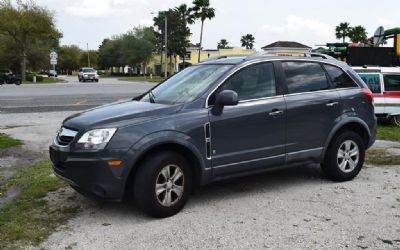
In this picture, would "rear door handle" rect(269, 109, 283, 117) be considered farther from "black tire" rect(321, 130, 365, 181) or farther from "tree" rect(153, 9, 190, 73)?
"tree" rect(153, 9, 190, 73)

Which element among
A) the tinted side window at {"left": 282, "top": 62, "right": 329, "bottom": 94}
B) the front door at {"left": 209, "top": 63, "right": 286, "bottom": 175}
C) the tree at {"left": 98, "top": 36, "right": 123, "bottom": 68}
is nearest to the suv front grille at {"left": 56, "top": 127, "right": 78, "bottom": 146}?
the front door at {"left": 209, "top": 63, "right": 286, "bottom": 175}

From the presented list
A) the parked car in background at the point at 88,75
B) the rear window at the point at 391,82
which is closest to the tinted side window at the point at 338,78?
the rear window at the point at 391,82

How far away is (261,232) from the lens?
15.0 ft

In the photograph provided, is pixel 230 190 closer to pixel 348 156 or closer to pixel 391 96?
pixel 348 156

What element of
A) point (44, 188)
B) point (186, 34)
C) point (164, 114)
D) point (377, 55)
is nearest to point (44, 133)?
point (44, 188)

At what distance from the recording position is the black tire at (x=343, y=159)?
632 centimetres

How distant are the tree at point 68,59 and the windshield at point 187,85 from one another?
113 m

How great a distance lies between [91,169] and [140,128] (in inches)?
25.1

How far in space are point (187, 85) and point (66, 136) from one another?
1.60 meters

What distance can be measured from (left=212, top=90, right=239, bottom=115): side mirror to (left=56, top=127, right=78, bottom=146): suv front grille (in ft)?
5.06

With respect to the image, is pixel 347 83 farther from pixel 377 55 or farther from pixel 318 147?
pixel 377 55

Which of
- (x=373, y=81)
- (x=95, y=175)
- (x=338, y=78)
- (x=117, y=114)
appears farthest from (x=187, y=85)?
(x=373, y=81)

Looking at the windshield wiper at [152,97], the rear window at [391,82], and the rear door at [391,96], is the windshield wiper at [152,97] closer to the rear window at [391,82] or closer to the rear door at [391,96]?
the rear door at [391,96]

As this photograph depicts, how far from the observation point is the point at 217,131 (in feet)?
17.2
